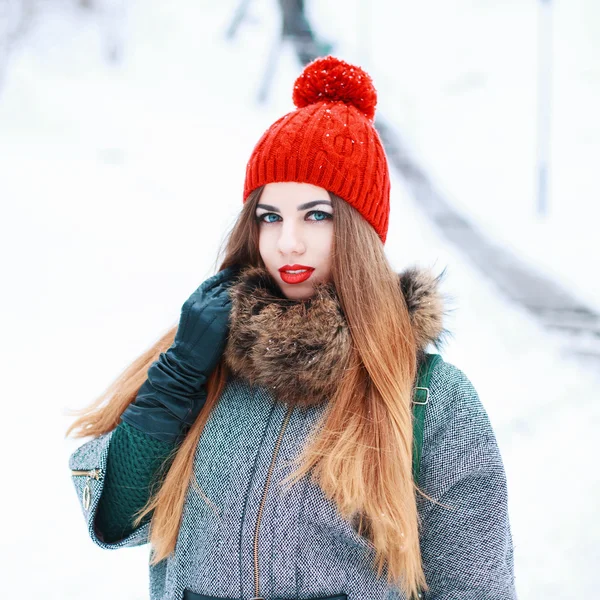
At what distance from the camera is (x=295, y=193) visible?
1.04 meters

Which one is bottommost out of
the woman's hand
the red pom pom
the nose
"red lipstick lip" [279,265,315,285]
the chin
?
the woman's hand

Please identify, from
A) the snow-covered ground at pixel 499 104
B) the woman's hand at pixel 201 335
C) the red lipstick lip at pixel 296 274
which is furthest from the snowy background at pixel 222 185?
the red lipstick lip at pixel 296 274

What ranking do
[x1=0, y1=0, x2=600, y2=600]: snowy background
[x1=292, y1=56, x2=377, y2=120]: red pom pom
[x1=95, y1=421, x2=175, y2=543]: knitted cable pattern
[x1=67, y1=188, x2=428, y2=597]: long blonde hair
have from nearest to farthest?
[x1=67, y1=188, x2=428, y2=597]: long blonde hair < [x1=95, y1=421, x2=175, y2=543]: knitted cable pattern < [x1=292, y1=56, x2=377, y2=120]: red pom pom < [x1=0, y1=0, x2=600, y2=600]: snowy background

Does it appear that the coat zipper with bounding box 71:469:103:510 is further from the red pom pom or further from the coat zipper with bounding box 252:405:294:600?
the red pom pom

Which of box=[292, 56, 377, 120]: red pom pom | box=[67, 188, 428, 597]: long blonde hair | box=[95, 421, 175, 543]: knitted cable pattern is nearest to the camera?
box=[67, 188, 428, 597]: long blonde hair

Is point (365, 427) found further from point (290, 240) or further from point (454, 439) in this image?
point (290, 240)

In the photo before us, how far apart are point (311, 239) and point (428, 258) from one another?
99.3 inches

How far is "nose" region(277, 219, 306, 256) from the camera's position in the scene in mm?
1012

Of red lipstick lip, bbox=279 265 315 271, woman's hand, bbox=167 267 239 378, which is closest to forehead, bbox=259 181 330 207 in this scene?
red lipstick lip, bbox=279 265 315 271

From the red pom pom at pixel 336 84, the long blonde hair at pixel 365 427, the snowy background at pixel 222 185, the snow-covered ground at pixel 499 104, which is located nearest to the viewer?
the long blonde hair at pixel 365 427

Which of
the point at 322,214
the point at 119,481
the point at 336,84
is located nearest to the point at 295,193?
the point at 322,214

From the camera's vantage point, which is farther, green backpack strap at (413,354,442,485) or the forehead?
the forehead

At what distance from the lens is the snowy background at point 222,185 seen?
8.16ft

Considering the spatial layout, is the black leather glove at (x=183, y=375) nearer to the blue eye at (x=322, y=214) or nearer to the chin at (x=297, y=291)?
the chin at (x=297, y=291)
